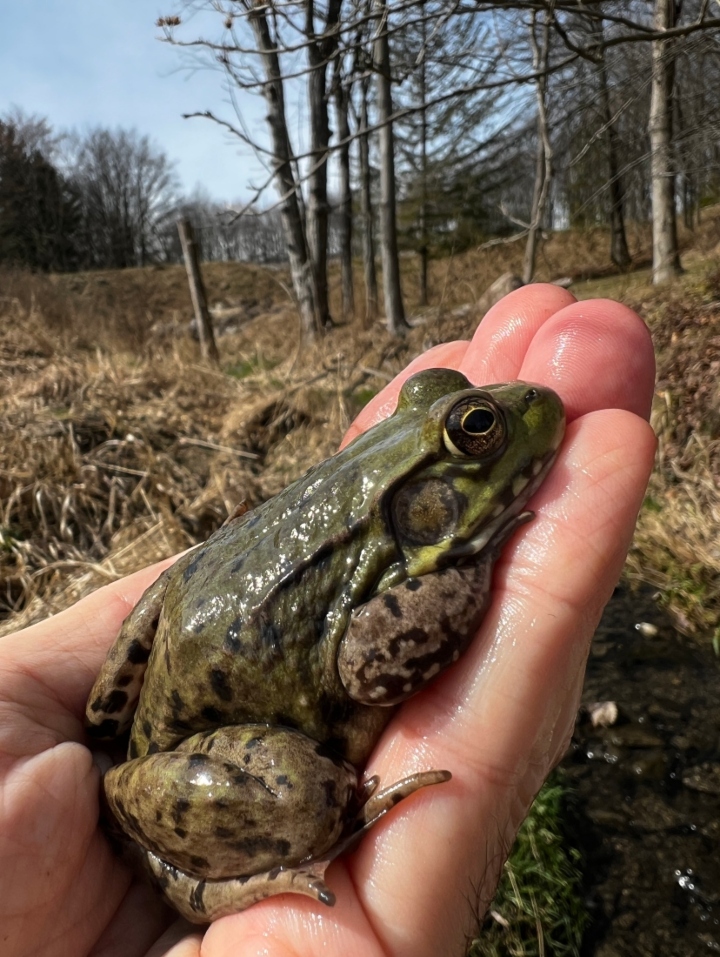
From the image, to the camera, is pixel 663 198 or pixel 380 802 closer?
pixel 380 802

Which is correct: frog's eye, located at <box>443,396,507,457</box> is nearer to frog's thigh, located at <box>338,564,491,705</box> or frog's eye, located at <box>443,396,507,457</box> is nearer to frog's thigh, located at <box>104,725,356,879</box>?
frog's thigh, located at <box>338,564,491,705</box>

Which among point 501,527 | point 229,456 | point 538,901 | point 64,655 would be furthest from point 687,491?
point 64,655

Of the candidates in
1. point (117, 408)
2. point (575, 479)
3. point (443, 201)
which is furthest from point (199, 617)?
point (443, 201)

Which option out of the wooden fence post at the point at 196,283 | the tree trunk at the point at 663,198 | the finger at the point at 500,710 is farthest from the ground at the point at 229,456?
the finger at the point at 500,710

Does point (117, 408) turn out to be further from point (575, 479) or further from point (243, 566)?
point (575, 479)

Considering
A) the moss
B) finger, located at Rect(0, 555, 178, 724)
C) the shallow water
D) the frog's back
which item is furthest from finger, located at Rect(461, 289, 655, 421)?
the shallow water

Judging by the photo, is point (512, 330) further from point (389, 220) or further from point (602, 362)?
point (389, 220)

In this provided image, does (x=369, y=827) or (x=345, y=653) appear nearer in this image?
(x=369, y=827)
